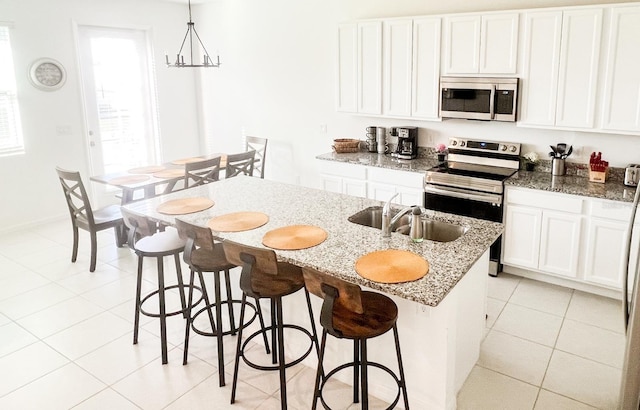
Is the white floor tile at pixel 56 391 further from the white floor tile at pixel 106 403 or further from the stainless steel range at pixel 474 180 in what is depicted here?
the stainless steel range at pixel 474 180

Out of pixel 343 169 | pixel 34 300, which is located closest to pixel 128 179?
pixel 34 300

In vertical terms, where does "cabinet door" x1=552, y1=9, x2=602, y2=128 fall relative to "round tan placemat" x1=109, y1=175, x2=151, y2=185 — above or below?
above

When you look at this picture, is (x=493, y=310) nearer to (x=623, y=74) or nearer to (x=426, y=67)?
(x=623, y=74)

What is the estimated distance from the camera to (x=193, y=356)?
321 cm

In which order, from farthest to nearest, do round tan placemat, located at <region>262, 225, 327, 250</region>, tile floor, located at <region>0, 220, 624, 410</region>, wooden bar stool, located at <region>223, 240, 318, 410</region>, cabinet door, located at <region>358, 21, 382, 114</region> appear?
cabinet door, located at <region>358, 21, 382, 114</region> < tile floor, located at <region>0, 220, 624, 410</region> < round tan placemat, located at <region>262, 225, 327, 250</region> < wooden bar stool, located at <region>223, 240, 318, 410</region>

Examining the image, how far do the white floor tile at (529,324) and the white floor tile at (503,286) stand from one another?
191 millimetres

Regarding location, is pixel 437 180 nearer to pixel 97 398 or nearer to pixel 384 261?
pixel 384 261

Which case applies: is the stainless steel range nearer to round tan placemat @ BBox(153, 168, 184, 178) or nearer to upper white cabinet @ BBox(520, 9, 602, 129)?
upper white cabinet @ BBox(520, 9, 602, 129)

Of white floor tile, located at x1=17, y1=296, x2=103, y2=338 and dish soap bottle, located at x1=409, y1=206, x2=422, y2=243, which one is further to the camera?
white floor tile, located at x1=17, y1=296, x2=103, y2=338

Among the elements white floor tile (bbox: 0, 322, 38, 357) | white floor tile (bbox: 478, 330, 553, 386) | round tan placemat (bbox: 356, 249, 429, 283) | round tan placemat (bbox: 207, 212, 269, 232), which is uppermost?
round tan placemat (bbox: 207, 212, 269, 232)

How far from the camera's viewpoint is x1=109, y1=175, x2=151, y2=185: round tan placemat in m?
4.73

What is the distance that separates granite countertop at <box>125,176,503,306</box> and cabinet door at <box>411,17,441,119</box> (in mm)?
1719

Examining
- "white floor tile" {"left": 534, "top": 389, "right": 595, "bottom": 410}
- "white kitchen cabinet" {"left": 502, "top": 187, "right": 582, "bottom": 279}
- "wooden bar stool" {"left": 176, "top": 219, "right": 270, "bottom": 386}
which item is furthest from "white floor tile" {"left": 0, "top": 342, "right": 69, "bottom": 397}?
"white kitchen cabinet" {"left": 502, "top": 187, "right": 582, "bottom": 279}

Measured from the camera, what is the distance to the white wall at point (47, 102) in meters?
5.45
